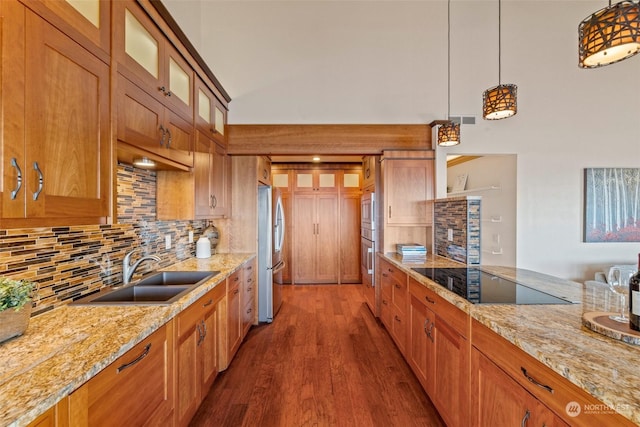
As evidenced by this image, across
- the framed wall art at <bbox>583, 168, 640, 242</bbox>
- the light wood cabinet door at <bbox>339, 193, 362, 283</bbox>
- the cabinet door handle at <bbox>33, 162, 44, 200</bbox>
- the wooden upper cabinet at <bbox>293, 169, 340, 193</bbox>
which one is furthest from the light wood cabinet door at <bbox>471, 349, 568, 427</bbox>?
the wooden upper cabinet at <bbox>293, 169, 340, 193</bbox>

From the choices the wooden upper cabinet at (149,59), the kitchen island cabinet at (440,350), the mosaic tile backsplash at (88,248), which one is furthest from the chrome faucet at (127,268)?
the kitchen island cabinet at (440,350)

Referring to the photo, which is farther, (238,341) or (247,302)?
(247,302)

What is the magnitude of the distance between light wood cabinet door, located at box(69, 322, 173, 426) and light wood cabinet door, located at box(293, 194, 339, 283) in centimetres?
372

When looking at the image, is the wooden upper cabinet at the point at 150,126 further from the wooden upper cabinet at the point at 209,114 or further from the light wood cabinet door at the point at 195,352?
the light wood cabinet door at the point at 195,352

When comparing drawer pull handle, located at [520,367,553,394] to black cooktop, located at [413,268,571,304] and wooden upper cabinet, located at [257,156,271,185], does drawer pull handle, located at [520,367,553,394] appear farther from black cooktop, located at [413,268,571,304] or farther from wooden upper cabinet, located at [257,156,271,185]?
wooden upper cabinet, located at [257,156,271,185]

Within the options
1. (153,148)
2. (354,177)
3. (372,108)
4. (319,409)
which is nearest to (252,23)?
(372,108)

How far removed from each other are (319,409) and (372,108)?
302 cm

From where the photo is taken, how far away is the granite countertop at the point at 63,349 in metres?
0.71

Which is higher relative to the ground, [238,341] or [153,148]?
[153,148]

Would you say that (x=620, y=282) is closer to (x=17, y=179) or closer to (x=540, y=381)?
(x=540, y=381)

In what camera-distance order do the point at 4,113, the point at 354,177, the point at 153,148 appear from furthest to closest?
the point at 354,177
the point at 153,148
the point at 4,113

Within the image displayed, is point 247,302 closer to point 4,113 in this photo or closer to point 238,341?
point 238,341

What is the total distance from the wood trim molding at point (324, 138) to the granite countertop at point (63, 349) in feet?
6.89

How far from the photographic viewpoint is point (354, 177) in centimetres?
508
